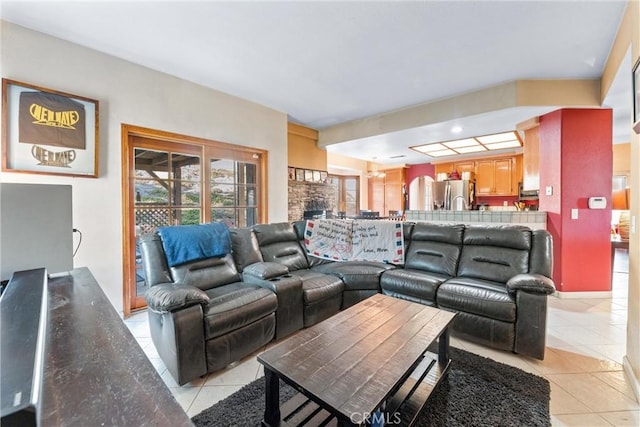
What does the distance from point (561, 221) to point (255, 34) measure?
13.6ft

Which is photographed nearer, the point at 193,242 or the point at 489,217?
the point at 193,242

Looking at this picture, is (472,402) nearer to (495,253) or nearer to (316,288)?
(316,288)

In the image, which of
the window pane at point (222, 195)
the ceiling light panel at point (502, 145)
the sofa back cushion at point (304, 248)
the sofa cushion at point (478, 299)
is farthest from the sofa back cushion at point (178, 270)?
the ceiling light panel at point (502, 145)

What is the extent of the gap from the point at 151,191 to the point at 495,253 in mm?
3835

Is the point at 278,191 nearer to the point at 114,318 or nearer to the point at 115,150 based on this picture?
the point at 115,150

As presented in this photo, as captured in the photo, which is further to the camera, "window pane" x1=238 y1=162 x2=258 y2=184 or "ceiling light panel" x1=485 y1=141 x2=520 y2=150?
"ceiling light panel" x1=485 y1=141 x2=520 y2=150

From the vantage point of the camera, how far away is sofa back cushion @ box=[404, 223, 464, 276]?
2896 mm

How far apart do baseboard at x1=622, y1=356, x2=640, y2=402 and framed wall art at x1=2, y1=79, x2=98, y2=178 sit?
455 centimetres

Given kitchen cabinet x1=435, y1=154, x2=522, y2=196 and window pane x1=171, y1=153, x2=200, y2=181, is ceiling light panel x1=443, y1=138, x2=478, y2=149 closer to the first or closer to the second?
kitchen cabinet x1=435, y1=154, x2=522, y2=196

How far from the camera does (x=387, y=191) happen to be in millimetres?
7898

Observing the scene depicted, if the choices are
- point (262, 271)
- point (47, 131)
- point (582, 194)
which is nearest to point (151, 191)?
point (47, 131)

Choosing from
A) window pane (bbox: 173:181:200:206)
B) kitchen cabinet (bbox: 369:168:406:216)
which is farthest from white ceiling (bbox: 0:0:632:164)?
kitchen cabinet (bbox: 369:168:406:216)

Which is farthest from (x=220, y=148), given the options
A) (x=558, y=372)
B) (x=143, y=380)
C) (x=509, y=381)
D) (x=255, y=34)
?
(x=558, y=372)

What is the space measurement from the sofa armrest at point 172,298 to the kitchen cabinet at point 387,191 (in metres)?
6.67
